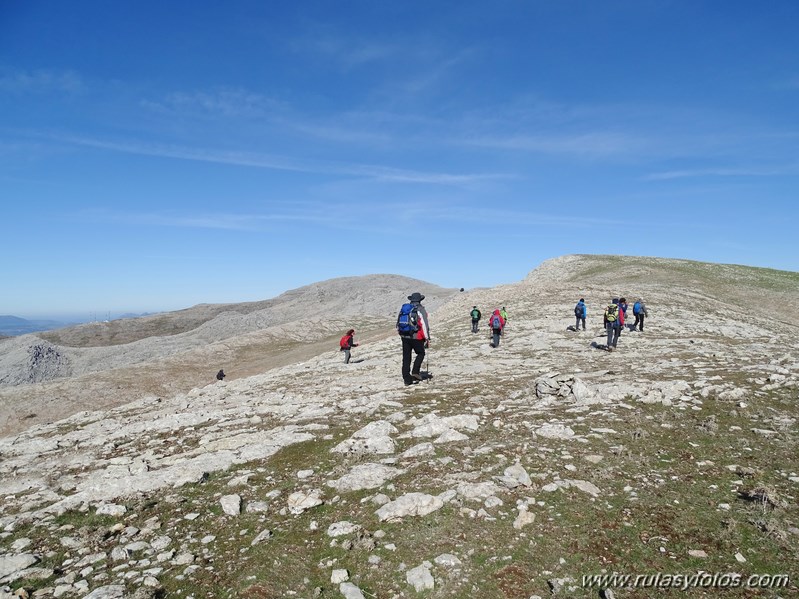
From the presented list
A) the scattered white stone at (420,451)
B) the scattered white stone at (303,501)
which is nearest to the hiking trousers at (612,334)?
the scattered white stone at (420,451)

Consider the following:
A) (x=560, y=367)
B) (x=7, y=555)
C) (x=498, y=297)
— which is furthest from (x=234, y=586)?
(x=498, y=297)

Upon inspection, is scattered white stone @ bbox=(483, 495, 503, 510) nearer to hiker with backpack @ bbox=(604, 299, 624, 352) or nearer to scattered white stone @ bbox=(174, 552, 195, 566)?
scattered white stone @ bbox=(174, 552, 195, 566)

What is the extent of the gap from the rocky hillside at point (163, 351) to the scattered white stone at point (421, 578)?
1573 inches

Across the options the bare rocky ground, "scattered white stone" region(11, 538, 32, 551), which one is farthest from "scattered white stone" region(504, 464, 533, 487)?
"scattered white stone" region(11, 538, 32, 551)

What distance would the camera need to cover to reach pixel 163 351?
229ft

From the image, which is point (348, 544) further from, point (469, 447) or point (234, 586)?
point (469, 447)

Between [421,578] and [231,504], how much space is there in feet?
11.6

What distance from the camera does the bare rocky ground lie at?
17.4 ft

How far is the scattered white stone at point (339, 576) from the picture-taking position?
17.3 feet

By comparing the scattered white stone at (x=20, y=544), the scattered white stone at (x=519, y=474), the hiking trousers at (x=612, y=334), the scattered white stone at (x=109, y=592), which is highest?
the hiking trousers at (x=612, y=334)

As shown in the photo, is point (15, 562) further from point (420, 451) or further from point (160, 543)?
point (420, 451)

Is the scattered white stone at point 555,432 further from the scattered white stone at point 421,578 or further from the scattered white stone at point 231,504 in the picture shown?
the scattered white stone at point 231,504

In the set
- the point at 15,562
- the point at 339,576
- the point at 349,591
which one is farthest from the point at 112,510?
the point at 349,591

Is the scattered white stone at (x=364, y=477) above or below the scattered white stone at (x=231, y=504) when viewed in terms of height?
above
